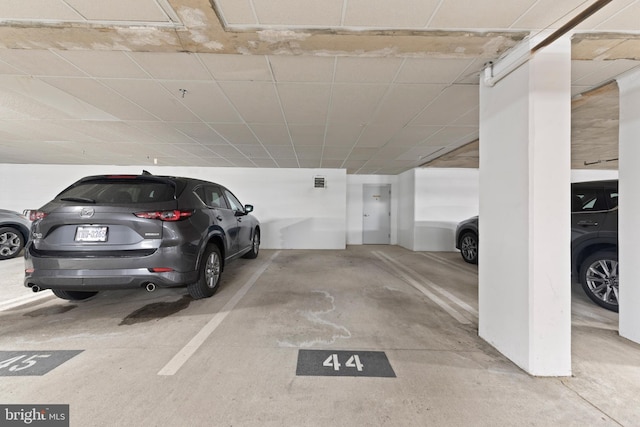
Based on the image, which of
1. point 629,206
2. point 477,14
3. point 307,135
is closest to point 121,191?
point 307,135

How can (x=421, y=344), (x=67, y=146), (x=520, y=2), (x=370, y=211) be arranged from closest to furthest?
(x=520, y=2), (x=421, y=344), (x=67, y=146), (x=370, y=211)

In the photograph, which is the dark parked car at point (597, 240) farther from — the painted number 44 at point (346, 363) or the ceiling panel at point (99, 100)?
the ceiling panel at point (99, 100)

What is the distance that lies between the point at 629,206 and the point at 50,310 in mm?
5694

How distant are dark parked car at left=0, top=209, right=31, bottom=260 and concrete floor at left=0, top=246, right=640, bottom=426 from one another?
8.51 feet

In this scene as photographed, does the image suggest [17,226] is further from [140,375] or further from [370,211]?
[370,211]

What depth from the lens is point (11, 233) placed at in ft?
16.0

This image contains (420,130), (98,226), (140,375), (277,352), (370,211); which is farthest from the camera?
(370,211)

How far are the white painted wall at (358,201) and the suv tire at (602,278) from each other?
519 cm

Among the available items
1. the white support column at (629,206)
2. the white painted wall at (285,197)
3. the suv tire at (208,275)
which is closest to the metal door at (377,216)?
the white painted wall at (285,197)

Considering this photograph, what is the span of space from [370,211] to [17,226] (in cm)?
857

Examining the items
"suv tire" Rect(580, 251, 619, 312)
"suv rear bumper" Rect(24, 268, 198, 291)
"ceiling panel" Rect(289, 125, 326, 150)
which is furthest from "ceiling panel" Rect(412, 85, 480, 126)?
"suv rear bumper" Rect(24, 268, 198, 291)

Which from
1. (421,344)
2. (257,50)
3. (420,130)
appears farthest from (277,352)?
(420,130)

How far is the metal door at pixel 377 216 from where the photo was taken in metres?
8.12

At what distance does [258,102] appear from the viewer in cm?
282
